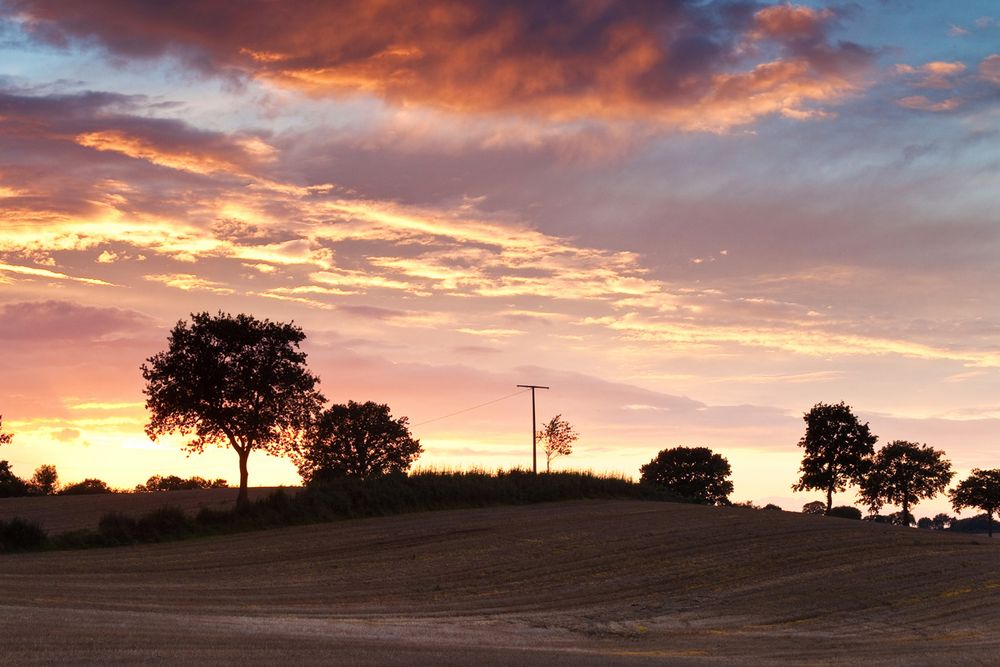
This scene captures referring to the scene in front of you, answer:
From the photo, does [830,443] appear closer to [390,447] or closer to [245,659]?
[390,447]

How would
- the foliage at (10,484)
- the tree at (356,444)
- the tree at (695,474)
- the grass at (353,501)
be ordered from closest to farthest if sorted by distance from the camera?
the grass at (353,501)
the foliage at (10,484)
the tree at (356,444)
the tree at (695,474)

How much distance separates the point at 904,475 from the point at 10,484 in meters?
89.8

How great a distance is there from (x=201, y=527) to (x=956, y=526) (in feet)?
403

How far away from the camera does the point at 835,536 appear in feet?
158

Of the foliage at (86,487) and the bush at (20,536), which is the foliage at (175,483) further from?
the bush at (20,536)

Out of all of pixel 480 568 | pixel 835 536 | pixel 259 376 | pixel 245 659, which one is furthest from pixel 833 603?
pixel 259 376

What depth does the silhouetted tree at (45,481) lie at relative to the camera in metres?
96.2

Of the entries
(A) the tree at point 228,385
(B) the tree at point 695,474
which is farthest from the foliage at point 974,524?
(A) the tree at point 228,385

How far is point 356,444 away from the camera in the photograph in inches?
4476

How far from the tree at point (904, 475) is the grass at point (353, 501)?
42.3 metres

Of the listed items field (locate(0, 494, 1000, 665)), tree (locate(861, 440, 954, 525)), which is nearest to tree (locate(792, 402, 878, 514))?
tree (locate(861, 440, 954, 525))

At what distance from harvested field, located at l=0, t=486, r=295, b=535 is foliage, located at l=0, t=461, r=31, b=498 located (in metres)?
18.0

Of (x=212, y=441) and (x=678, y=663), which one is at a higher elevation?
(x=212, y=441)

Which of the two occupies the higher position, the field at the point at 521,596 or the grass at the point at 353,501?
the grass at the point at 353,501
